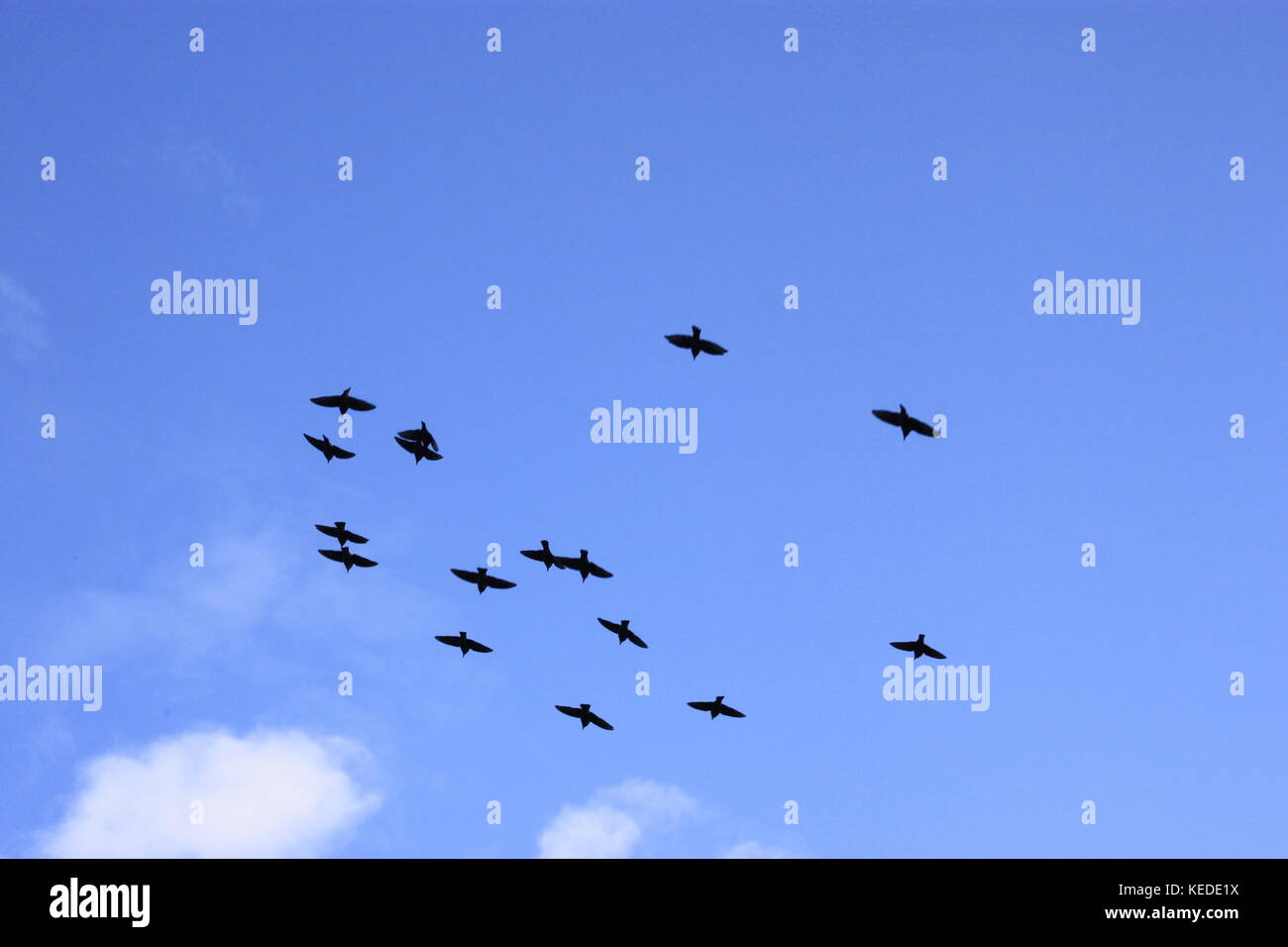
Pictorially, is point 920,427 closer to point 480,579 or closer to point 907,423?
point 907,423

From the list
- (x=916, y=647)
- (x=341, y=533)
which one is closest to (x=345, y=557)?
(x=341, y=533)

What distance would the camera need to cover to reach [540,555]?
167 ft

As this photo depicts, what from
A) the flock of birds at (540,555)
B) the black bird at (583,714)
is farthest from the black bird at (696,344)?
the black bird at (583,714)

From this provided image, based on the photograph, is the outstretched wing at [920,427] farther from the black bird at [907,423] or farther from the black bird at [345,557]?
the black bird at [345,557]

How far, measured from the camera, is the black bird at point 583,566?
51594 millimetres

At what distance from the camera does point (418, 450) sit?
5022 cm

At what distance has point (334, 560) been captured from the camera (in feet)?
178

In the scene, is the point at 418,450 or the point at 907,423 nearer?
the point at 907,423

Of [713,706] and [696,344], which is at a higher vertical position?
[696,344]

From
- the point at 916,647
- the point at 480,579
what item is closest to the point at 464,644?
the point at 480,579

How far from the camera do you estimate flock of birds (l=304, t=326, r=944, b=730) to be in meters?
47.6

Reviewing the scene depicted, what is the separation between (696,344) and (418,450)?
11.4m

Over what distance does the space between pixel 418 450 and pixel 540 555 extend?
613 centimetres

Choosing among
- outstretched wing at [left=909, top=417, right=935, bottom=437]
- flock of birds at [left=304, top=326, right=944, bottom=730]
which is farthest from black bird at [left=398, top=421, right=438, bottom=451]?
outstretched wing at [left=909, top=417, right=935, bottom=437]
